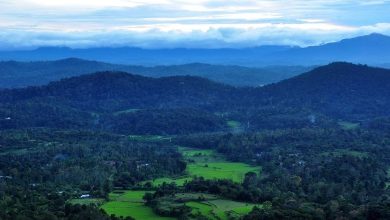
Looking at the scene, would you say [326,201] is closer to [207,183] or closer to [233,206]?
[233,206]

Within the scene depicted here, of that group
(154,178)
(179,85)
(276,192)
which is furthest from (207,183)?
(179,85)

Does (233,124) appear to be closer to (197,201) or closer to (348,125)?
(348,125)

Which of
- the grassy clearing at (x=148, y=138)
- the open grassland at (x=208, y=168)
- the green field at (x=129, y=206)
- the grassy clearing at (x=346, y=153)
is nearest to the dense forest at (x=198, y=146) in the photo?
the grassy clearing at (x=346, y=153)

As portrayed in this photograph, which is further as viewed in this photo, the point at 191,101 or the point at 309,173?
the point at 191,101

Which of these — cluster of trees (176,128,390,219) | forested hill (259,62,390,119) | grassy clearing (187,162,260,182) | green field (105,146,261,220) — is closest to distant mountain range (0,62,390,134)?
forested hill (259,62,390,119)

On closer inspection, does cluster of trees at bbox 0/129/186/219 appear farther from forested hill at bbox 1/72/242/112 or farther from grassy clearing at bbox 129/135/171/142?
forested hill at bbox 1/72/242/112

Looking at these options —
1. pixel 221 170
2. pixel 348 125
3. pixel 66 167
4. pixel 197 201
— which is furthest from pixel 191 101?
pixel 197 201

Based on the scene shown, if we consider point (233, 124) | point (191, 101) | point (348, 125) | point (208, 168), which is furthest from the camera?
point (191, 101)
